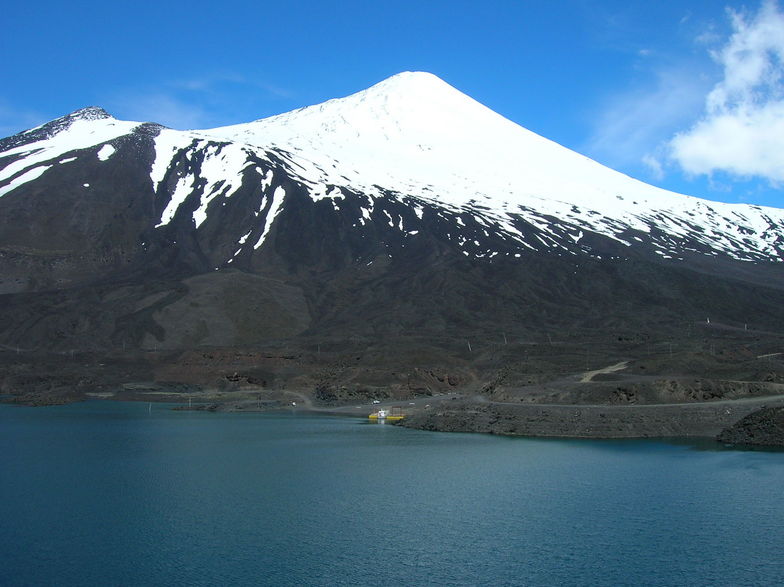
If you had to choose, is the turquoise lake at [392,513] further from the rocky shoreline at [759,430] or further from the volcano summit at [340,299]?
the volcano summit at [340,299]

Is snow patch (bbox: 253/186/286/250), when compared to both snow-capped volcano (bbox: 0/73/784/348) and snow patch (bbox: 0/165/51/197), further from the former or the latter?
snow patch (bbox: 0/165/51/197)

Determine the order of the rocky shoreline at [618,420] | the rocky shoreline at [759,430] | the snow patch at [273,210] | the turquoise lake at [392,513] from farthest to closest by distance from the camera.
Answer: the snow patch at [273,210] → the rocky shoreline at [618,420] → the rocky shoreline at [759,430] → the turquoise lake at [392,513]

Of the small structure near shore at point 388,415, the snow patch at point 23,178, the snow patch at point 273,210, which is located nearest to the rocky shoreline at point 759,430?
the small structure near shore at point 388,415

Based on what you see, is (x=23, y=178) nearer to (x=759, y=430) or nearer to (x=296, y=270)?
(x=296, y=270)

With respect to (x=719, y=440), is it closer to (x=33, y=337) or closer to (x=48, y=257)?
(x=33, y=337)

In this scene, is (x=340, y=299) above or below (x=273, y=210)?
below

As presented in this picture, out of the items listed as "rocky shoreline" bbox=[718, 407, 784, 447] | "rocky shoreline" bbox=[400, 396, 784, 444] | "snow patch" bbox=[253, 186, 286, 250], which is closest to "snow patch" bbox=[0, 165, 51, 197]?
"snow patch" bbox=[253, 186, 286, 250]

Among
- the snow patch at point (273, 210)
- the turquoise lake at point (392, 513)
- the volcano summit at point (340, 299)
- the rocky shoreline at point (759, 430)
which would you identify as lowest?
the turquoise lake at point (392, 513)

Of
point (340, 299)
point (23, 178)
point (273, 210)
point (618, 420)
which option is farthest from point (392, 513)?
point (23, 178)

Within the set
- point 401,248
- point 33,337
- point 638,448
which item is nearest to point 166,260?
point 33,337

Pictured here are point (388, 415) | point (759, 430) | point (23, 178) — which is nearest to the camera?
point (759, 430)
